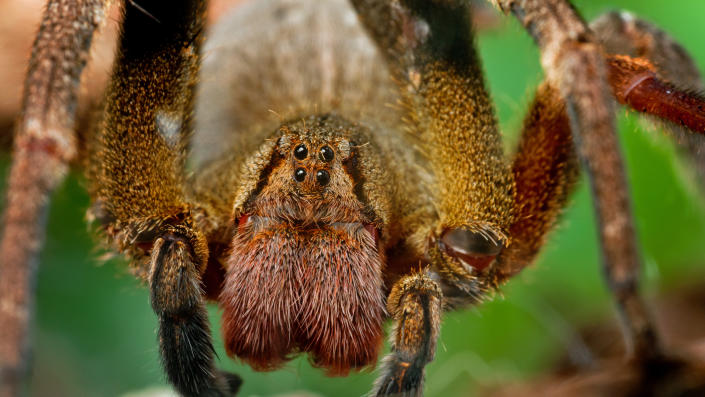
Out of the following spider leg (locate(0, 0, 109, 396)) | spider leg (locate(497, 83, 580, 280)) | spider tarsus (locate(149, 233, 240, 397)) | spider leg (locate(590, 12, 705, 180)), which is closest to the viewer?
spider leg (locate(0, 0, 109, 396))

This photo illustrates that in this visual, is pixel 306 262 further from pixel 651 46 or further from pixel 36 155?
pixel 651 46

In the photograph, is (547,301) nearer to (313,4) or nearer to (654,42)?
(654,42)

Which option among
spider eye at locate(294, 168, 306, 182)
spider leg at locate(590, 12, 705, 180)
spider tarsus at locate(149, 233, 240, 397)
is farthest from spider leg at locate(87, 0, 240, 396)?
spider leg at locate(590, 12, 705, 180)

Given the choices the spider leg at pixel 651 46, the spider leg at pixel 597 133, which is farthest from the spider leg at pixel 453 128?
the spider leg at pixel 651 46

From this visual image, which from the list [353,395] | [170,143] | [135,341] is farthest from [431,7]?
[135,341]

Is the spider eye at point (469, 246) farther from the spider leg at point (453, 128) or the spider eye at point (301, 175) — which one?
the spider eye at point (301, 175)

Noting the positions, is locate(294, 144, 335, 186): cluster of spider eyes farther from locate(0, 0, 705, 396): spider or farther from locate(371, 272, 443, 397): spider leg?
locate(371, 272, 443, 397): spider leg

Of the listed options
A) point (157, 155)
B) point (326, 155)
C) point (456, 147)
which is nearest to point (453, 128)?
point (456, 147)
